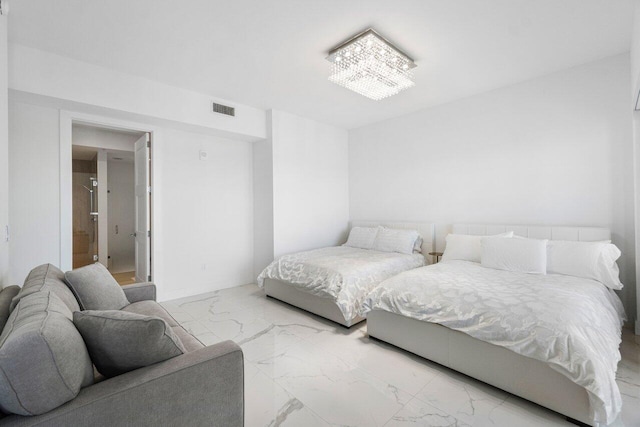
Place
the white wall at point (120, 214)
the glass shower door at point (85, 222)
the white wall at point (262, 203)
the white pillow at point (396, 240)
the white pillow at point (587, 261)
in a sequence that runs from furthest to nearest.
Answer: the white wall at point (120, 214)
the glass shower door at point (85, 222)
the white wall at point (262, 203)
the white pillow at point (396, 240)
the white pillow at point (587, 261)

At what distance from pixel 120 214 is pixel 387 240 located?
220 inches

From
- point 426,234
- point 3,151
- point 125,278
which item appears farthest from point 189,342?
point 125,278

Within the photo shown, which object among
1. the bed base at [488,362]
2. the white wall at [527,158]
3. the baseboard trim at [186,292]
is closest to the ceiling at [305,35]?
the white wall at [527,158]

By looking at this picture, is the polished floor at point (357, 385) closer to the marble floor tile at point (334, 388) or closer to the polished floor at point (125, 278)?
the marble floor tile at point (334, 388)

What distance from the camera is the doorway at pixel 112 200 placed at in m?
4.02

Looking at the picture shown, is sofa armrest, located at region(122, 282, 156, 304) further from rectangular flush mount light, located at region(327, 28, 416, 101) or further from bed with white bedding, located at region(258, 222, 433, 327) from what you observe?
rectangular flush mount light, located at region(327, 28, 416, 101)

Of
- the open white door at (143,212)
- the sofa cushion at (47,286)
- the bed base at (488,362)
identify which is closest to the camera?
the sofa cushion at (47,286)

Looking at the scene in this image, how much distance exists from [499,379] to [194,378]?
1.94 meters

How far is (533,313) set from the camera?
1.86 m

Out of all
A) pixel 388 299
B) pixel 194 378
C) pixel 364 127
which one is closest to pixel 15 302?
pixel 194 378

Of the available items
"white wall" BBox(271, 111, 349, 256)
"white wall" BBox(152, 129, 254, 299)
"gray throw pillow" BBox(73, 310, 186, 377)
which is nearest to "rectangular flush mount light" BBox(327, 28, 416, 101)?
"white wall" BBox(271, 111, 349, 256)

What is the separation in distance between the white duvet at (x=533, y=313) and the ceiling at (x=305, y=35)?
2153mm

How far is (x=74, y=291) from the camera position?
2.00m

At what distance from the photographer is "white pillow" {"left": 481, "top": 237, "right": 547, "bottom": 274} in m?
2.79
